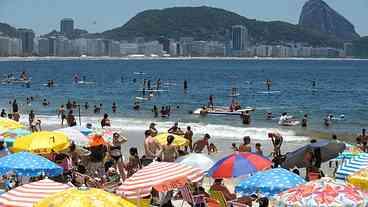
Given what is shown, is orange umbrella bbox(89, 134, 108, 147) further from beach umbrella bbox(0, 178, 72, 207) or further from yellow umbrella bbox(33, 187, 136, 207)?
yellow umbrella bbox(33, 187, 136, 207)

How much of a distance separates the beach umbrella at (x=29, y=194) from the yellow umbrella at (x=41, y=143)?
4877mm

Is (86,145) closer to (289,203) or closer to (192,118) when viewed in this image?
(289,203)

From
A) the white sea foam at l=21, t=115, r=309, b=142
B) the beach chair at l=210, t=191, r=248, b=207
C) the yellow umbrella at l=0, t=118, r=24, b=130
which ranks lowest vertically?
the white sea foam at l=21, t=115, r=309, b=142

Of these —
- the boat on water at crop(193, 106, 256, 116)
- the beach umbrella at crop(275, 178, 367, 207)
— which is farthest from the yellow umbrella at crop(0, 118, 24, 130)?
the boat on water at crop(193, 106, 256, 116)

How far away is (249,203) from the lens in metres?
12.8

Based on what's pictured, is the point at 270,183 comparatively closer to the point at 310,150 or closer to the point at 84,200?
the point at 310,150

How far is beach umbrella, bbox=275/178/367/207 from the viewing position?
9.22 m

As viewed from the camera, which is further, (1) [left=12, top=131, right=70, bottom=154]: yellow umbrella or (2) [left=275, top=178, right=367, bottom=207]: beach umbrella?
(1) [left=12, top=131, right=70, bottom=154]: yellow umbrella

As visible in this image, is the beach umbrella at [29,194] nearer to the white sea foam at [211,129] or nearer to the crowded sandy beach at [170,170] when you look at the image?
the crowded sandy beach at [170,170]

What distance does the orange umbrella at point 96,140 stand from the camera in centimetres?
1722

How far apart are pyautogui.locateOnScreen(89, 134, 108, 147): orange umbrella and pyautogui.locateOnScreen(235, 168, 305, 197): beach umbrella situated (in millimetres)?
6239

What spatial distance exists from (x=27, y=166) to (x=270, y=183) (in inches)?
184

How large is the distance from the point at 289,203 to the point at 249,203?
3.40m

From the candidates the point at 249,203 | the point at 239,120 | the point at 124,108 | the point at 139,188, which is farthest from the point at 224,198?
the point at 124,108
